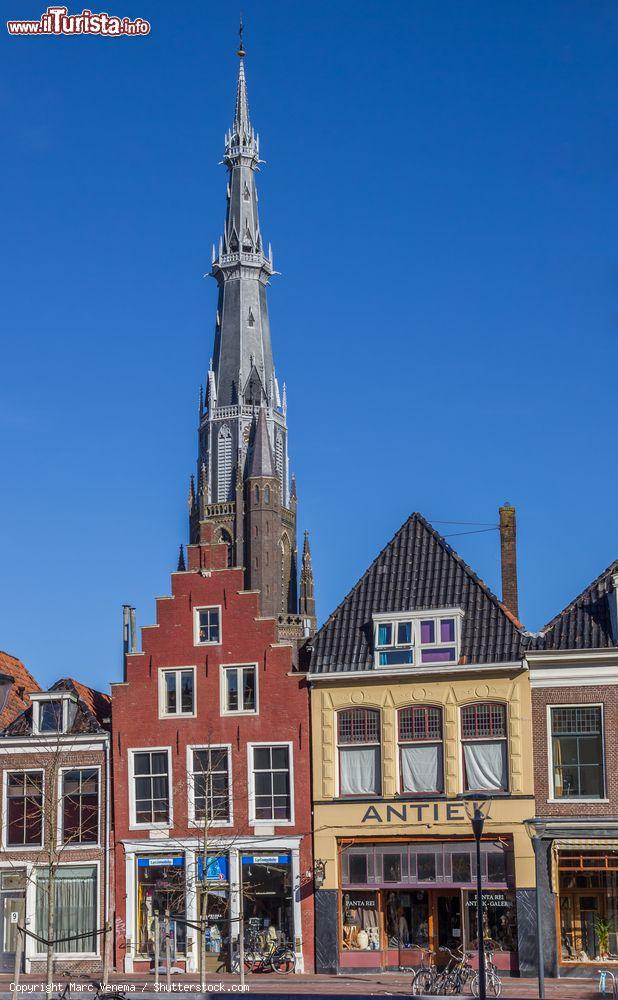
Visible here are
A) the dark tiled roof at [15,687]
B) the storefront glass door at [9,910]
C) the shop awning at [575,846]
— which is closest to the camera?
the shop awning at [575,846]

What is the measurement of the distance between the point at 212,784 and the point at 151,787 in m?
2.12

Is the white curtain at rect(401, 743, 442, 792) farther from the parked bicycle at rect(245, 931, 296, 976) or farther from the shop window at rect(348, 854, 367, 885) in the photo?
the parked bicycle at rect(245, 931, 296, 976)

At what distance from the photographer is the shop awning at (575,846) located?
1617 inches

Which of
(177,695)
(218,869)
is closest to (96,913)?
(218,869)

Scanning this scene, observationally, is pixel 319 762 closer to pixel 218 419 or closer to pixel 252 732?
pixel 252 732

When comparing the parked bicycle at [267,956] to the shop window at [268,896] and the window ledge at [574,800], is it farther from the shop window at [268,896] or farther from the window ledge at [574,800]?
the window ledge at [574,800]

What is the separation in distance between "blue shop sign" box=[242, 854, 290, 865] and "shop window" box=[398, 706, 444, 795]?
164 inches

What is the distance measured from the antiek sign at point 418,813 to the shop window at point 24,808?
1060cm

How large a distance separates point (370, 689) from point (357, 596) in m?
3.27

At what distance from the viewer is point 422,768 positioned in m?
43.8

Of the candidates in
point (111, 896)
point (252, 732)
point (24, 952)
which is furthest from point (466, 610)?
point (24, 952)

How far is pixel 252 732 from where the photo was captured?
4556 cm

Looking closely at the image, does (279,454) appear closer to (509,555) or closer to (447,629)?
(509,555)

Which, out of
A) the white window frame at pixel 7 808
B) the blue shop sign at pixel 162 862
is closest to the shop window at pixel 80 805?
the white window frame at pixel 7 808
